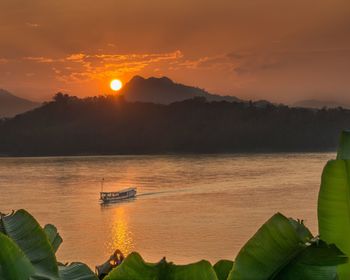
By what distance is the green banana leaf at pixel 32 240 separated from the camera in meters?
1.28

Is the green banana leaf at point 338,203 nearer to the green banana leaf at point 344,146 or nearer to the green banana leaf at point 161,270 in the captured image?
the green banana leaf at point 344,146

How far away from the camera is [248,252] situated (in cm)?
114

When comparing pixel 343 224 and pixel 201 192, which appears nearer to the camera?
pixel 343 224

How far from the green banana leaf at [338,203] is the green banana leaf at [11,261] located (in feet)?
2.00

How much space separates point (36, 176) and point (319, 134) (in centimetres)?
7230

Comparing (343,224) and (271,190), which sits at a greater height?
(343,224)

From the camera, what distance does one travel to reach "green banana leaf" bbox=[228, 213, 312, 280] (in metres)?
1.14

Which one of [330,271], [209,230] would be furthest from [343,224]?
[209,230]

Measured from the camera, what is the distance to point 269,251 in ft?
3.80

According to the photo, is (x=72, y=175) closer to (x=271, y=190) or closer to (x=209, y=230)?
(x=271, y=190)

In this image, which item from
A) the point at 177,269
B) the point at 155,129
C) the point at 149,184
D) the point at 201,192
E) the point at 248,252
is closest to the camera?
the point at 177,269

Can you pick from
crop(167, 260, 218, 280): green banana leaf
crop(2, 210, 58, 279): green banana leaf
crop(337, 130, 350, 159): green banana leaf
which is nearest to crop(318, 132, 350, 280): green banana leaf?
crop(337, 130, 350, 159): green banana leaf

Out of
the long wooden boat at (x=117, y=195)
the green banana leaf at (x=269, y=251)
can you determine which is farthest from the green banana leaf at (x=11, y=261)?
the long wooden boat at (x=117, y=195)

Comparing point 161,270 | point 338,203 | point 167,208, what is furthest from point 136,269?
point 167,208
